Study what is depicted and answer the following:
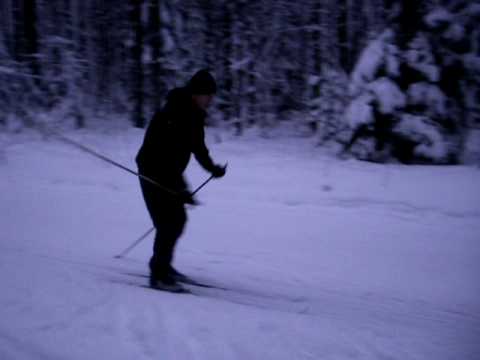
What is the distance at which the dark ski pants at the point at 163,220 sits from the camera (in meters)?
3.85

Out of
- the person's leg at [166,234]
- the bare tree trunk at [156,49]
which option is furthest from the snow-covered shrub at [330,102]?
the person's leg at [166,234]

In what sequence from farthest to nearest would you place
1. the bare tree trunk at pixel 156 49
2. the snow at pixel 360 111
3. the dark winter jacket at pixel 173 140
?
1. the bare tree trunk at pixel 156 49
2. the snow at pixel 360 111
3. the dark winter jacket at pixel 173 140

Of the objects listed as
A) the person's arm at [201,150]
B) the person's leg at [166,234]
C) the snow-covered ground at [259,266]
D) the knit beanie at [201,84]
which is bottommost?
the snow-covered ground at [259,266]

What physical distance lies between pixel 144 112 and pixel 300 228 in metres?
11.8

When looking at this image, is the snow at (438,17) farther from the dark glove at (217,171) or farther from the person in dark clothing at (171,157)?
the dark glove at (217,171)

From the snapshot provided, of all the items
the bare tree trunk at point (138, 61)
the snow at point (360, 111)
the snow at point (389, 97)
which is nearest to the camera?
the snow at point (389, 97)

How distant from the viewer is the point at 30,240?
539cm

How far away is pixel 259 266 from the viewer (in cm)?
470

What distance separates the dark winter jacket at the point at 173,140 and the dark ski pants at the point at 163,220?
126 millimetres

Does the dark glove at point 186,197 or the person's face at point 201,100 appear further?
the dark glove at point 186,197

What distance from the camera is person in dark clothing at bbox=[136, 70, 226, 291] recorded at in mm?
3711

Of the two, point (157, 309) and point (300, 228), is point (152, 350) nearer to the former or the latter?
point (157, 309)

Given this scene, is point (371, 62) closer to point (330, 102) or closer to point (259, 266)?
point (330, 102)

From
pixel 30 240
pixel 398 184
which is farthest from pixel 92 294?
pixel 398 184
